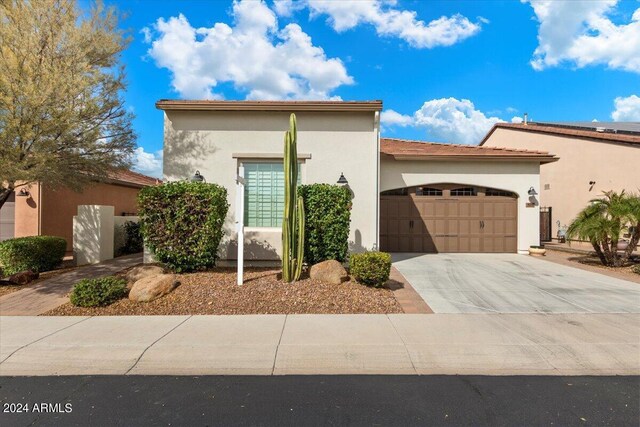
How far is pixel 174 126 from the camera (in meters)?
10.2

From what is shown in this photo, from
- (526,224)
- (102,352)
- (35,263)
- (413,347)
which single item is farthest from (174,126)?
(526,224)

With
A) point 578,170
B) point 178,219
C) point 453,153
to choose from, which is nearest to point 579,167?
point 578,170

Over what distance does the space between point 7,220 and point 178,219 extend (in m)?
8.48

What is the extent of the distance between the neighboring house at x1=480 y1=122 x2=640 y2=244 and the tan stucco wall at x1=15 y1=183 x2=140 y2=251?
18.8 m

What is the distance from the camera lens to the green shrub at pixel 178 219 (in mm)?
7602

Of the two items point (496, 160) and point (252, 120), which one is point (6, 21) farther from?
point (496, 160)

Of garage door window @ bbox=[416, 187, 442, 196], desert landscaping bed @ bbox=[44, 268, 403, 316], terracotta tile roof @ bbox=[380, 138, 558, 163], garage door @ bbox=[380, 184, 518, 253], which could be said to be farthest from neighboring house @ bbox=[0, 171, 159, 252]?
garage door window @ bbox=[416, 187, 442, 196]

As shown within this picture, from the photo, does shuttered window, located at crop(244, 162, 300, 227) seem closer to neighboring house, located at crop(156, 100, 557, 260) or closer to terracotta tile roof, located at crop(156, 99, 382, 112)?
neighboring house, located at crop(156, 100, 557, 260)

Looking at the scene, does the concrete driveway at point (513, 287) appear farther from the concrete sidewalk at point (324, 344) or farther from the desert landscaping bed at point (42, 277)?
the desert landscaping bed at point (42, 277)

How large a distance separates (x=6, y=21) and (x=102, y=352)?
26.5 ft

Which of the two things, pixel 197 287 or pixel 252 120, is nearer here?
pixel 197 287
